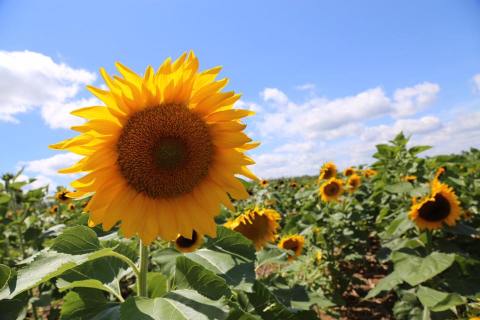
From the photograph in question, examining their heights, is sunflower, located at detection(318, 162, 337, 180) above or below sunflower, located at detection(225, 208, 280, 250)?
above

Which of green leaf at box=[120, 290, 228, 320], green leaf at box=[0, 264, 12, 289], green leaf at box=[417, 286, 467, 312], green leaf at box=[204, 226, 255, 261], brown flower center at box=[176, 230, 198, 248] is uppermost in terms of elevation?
green leaf at box=[204, 226, 255, 261]

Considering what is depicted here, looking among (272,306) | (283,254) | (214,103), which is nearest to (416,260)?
(283,254)

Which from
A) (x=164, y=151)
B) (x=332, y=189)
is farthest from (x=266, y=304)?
(x=332, y=189)

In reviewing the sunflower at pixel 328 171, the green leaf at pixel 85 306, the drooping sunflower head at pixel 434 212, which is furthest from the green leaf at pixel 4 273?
the sunflower at pixel 328 171

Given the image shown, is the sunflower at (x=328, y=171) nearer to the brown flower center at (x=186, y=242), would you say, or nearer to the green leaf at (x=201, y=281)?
the brown flower center at (x=186, y=242)

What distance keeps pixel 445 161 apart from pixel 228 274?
548cm

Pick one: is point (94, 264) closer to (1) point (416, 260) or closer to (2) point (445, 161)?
(1) point (416, 260)

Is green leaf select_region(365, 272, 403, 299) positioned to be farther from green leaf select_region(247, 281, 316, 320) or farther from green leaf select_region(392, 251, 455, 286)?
green leaf select_region(247, 281, 316, 320)

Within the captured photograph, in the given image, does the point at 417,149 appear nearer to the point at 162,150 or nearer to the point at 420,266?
the point at 420,266

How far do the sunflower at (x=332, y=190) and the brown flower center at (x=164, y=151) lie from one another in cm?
570

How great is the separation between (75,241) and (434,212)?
408cm

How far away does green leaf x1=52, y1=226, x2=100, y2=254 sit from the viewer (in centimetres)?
143

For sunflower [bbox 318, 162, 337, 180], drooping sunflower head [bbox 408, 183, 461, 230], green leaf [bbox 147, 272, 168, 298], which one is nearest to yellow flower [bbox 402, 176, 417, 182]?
drooping sunflower head [bbox 408, 183, 461, 230]

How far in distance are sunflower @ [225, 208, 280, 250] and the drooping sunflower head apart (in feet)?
6.13
